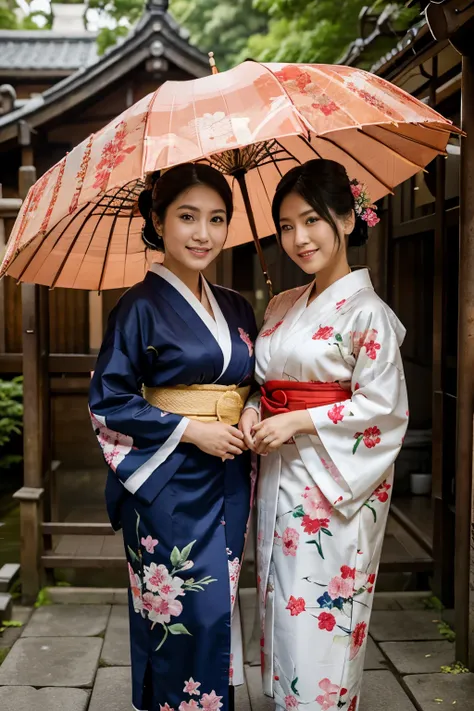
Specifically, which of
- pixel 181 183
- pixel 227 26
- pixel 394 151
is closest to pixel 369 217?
pixel 394 151

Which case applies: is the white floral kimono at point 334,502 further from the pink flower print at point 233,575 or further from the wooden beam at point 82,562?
the wooden beam at point 82,562

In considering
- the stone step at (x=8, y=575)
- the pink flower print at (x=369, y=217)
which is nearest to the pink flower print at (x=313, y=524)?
the pink flower print at (x=369, y=217)

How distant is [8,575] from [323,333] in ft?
10.3

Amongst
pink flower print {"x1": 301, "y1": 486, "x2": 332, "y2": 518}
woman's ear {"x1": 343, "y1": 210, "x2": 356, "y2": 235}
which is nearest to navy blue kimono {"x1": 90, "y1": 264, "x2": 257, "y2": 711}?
pink flower print {"x1": 301, "y1": 486, "x2": 332, "y2": 518}

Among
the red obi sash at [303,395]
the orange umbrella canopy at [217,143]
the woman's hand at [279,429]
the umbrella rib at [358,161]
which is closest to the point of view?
the orange umbrella canopy at [217,143]

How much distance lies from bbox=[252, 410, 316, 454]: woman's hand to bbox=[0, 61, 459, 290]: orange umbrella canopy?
95 cm

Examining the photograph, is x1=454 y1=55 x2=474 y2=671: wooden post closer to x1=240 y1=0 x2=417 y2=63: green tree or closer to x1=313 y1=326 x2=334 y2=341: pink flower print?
x1=313 y1=326 x2=334 y2=341: pink flower print

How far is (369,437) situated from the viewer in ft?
8.17

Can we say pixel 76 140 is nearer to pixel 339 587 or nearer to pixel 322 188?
pixel 322 188

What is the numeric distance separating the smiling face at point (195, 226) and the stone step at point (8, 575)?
116 inches

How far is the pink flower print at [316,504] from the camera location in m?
2.51

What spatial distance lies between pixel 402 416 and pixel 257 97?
4.08ft

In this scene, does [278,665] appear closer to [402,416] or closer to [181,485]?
[181,485]

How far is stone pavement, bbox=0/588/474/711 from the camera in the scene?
11.0 ft
